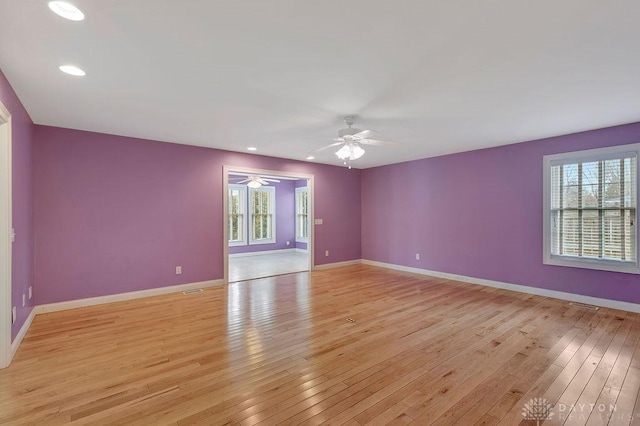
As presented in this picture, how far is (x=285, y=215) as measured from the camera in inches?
408

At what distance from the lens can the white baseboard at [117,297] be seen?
13.2 ft

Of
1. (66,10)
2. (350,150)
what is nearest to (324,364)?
(350,150)

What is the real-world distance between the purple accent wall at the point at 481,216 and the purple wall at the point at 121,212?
338 cm

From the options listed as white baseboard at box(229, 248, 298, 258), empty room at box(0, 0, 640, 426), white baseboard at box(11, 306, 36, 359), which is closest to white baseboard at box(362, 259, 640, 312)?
empty room at box(0, 0, 640, 426)

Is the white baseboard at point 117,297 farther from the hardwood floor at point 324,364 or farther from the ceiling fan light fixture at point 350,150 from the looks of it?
the ceiling fan light fixture at point 350,150

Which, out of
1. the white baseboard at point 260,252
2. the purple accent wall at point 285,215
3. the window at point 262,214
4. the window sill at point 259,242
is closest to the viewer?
the white baseboard at point 260,252

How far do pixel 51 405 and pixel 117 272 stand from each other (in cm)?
276

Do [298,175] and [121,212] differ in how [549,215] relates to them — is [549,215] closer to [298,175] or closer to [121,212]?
[298,175]

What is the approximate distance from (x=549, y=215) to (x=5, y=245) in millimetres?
6678

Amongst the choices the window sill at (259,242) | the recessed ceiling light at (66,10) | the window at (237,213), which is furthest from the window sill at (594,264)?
the window at (237,213)

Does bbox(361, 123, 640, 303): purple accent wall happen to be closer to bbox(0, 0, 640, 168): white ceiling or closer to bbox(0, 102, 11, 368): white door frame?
bbox(0, 0, 640, 168): white ceiling

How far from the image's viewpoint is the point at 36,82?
268 cm
